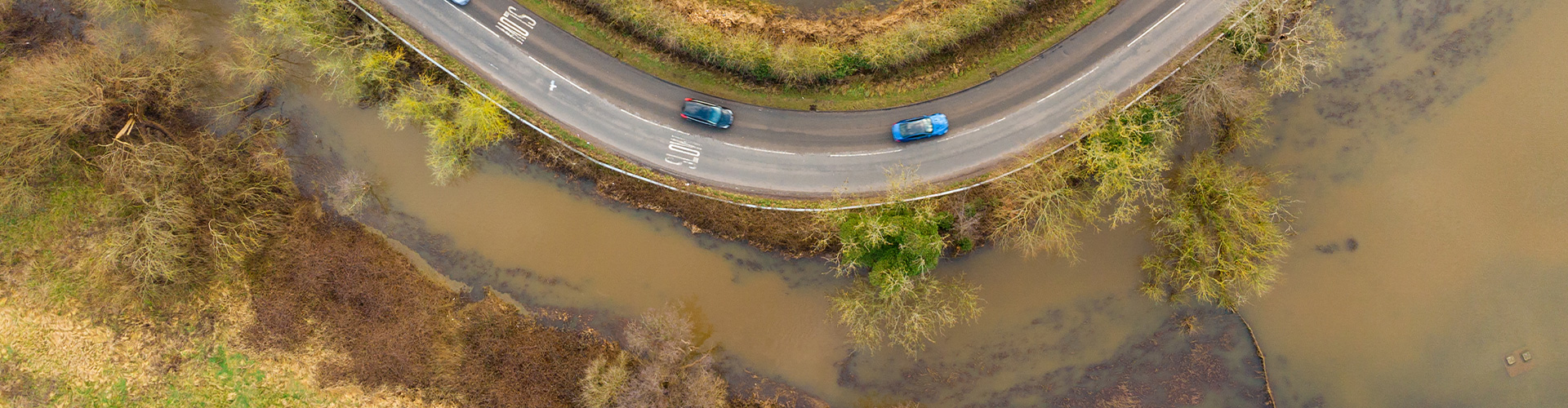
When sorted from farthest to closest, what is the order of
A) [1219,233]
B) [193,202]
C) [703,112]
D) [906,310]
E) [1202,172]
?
[703,112], [193,202], [906,310], [1202,172], [1219,233]

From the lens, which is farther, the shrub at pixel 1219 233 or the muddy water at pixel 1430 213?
the muddy water at pixel 1430 213

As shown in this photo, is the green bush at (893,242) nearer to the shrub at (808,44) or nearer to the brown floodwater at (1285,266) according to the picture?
the brown floodwater at (1285,266)

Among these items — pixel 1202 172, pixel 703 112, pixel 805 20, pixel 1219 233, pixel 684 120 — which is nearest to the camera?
pixel 1219 233

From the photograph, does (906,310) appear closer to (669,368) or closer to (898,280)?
(898,280)

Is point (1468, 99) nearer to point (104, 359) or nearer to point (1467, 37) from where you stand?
point (1467, 37)

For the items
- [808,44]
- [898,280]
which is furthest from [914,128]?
[898,280]

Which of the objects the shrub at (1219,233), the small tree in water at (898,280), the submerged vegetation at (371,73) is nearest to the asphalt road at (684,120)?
the submerged vegetation at (371,73)
